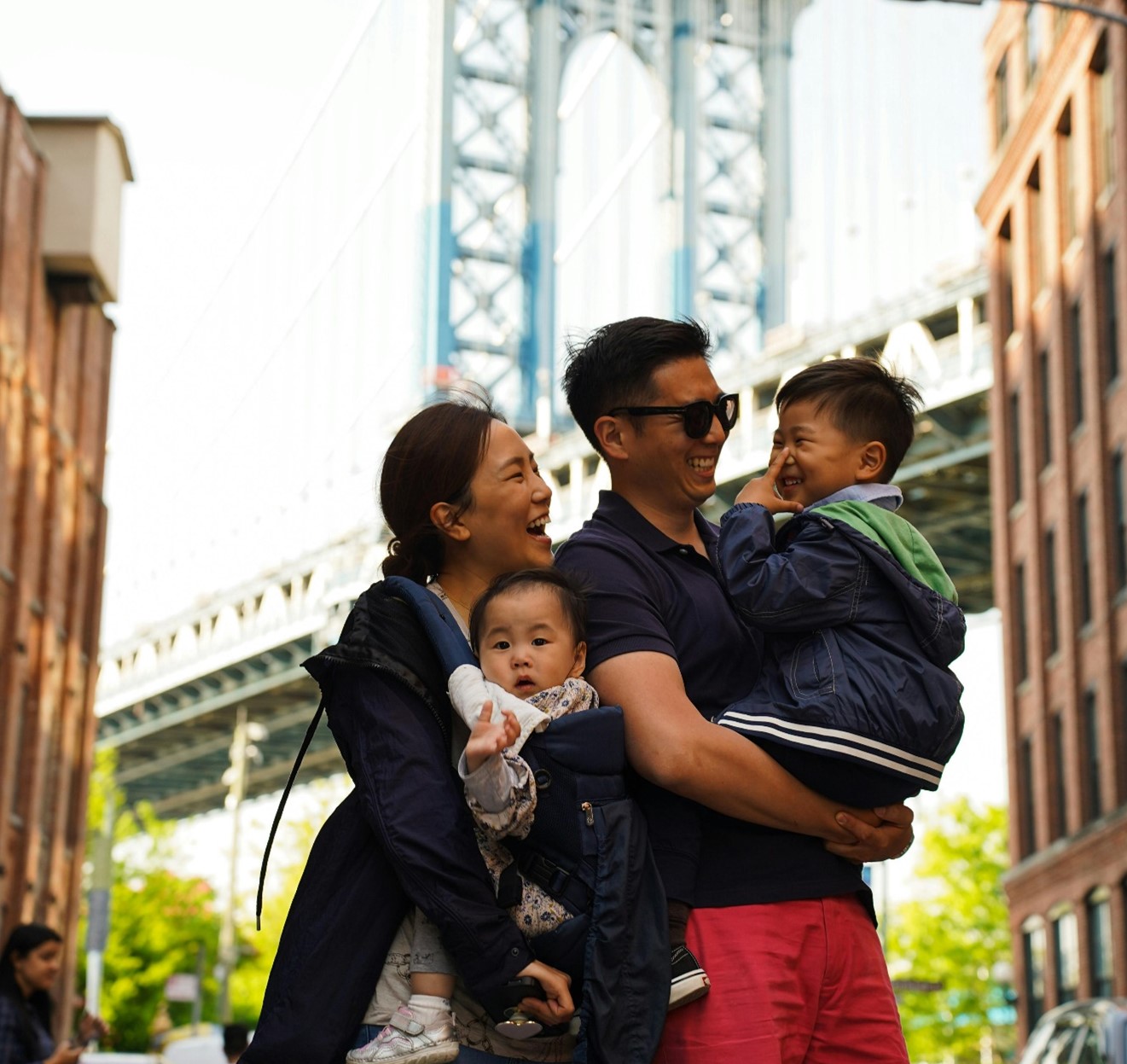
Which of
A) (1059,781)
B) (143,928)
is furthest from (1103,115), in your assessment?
(143,928)

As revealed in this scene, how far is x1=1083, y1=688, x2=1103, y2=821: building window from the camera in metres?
32.2

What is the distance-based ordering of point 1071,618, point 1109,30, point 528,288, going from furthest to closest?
1. point 528,288
2. point 1071,618
3. point 1109,30

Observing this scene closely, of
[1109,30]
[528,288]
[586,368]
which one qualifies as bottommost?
[586,368]

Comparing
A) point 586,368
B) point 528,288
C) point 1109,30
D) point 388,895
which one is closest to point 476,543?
point 586,368

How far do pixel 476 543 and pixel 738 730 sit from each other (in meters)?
0.62

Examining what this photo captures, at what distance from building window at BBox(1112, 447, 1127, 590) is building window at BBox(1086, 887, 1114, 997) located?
4.62 metres

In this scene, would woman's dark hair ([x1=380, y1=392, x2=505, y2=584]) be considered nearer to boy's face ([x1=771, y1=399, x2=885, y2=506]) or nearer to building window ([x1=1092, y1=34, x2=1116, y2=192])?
boy's face ([x1=771, y1=399, x2=885, y2=506])

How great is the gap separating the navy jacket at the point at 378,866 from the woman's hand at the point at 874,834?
590 millimetres

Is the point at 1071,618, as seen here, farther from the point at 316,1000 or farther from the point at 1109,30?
the point at 316,1000

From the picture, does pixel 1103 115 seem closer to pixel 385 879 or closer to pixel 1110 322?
pixel 1110 322

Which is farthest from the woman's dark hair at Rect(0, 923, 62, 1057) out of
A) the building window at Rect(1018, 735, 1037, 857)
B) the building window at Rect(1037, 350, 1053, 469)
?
the building window at Rect(1018, 735, 1037, 857)

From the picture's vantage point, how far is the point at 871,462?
3.80 meters

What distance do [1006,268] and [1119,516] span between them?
1037cm

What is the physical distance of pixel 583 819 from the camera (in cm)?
328
